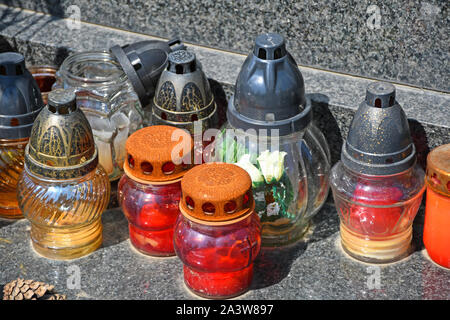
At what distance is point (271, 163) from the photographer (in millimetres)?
2258

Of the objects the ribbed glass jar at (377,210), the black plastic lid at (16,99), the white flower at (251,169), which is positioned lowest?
the ribbed glass jar at (377,210)

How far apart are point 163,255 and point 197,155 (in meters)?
0.31

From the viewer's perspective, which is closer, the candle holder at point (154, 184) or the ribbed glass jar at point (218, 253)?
the ribbed glass jar at point (218, 253)

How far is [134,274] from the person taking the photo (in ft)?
7.43

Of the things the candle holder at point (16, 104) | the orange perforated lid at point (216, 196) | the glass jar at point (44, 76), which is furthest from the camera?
the glass jar at point (44, 76)

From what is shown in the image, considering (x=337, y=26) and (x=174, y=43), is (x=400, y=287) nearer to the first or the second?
(x=337, y=26)

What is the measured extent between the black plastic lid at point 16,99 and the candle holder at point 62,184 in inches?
5.0

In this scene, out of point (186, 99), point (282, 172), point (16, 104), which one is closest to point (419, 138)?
point (282, 172)

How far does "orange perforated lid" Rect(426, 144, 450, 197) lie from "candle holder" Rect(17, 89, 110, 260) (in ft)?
2.94

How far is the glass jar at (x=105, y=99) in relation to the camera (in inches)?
97.1

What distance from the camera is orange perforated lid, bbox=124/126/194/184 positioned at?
7.07ft

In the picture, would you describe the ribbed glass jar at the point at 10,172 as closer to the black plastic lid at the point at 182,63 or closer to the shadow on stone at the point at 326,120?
the black plastic lid at the point at 182,63

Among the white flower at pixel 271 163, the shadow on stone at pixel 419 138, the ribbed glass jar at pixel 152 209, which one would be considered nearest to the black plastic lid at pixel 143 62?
the ribbed glass jar at pixel 152 209

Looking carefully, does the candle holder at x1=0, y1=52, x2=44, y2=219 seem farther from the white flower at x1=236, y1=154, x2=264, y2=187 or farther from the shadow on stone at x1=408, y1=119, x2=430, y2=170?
the shadow on stone at x1=408, y1=119, x2=430, y2=170
